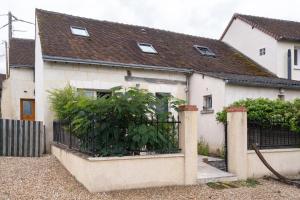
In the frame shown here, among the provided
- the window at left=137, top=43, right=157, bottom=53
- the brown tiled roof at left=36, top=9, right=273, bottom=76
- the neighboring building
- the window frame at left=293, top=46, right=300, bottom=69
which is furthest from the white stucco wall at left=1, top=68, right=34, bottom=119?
the window frame at left=293, top=46, right=300, bottom=69

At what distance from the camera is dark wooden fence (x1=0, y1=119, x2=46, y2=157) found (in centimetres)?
1165

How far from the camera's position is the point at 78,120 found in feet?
25.9

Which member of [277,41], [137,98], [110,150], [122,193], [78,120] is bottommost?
[122,193]

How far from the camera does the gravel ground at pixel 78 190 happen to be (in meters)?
7.09

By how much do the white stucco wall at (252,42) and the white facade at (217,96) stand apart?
4.22 meters

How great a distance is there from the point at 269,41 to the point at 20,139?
44.3 feet

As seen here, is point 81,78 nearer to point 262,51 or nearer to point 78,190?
point 78,190

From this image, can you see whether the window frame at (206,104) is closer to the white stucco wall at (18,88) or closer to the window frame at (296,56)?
the window frame at (296,56)

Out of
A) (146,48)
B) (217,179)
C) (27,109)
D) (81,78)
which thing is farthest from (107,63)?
(27,109)

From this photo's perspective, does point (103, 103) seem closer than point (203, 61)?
Yes

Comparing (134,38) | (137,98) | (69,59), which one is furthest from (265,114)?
(134,38)

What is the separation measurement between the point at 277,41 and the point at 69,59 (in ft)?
35.9

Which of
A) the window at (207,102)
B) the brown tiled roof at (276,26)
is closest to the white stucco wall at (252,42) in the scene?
the brown tiled roof at (276,26)

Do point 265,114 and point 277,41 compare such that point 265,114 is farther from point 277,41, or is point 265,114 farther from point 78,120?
point 277,41
